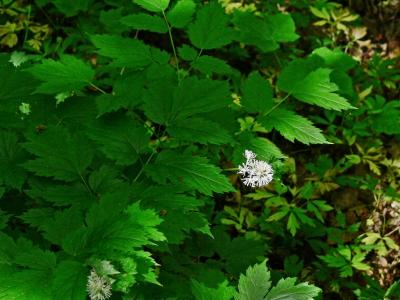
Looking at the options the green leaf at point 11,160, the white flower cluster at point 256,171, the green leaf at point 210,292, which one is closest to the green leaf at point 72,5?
the green leaf at point 11,160

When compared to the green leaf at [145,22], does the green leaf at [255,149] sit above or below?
below

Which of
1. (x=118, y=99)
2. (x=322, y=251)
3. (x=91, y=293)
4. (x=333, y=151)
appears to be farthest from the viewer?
(x=333, y=151)

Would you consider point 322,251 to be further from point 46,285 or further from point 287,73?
point 46,285

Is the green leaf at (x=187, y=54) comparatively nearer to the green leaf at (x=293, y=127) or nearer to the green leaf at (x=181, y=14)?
the green leaf at (x=181, y=14)

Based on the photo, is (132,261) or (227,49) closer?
(132,261)

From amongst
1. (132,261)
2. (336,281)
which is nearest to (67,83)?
(132,261)
